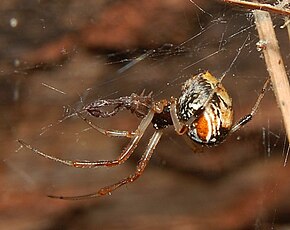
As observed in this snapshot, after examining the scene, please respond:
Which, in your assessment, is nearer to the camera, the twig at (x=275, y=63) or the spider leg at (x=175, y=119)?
the twig at (x=275, y=63)

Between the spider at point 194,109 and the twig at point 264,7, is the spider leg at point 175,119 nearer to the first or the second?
the spider at point 194,109

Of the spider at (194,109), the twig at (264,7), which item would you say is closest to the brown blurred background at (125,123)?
the spider at (194,109)

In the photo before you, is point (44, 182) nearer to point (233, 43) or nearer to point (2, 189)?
point (2, 189)

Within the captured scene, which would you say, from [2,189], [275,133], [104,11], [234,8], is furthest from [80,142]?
[234,8]

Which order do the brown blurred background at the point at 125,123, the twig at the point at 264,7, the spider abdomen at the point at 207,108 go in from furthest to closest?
the brown blurred background at the point at 125,123 → the spider abdomen at the point at 207,108 → the twig at the point at 264,7

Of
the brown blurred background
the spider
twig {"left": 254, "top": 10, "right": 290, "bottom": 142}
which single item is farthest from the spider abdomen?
the brown blurred background

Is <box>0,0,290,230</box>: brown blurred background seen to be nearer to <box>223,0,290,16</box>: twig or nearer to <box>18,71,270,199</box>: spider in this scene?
<box>18,71,270,199</box>: spider
